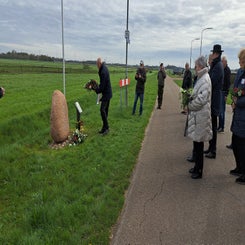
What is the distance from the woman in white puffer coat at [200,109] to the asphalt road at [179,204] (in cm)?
65

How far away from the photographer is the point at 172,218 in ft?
13.2

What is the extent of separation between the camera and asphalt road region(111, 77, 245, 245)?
364 centimetres

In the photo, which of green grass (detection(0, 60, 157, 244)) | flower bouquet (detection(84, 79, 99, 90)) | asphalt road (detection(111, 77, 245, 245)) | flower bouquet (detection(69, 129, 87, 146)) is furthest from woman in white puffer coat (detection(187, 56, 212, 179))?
flower bouquet (detection(84, 79, 99, 90))

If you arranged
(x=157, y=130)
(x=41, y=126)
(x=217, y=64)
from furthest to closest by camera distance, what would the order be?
(x=41, y=126), (x=157, y=130), (x=217, y=64)

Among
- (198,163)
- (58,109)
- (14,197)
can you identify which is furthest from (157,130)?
(14,197)

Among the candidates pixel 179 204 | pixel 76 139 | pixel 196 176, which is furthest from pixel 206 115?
pixel 76 139

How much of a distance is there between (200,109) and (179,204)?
176 cm

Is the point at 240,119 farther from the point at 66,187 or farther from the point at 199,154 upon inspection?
the point at 66,187

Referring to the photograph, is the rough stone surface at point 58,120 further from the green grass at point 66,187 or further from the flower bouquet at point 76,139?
the green grass at point 66,187

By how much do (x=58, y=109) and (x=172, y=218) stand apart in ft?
15.7

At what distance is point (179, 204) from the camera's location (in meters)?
4.45

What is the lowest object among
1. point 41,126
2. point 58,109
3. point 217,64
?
point 41,126

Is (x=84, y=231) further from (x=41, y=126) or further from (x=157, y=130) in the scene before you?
(x=41, y=126)

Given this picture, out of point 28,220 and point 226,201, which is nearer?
point 28,220
